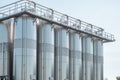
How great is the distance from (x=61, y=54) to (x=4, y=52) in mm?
7644

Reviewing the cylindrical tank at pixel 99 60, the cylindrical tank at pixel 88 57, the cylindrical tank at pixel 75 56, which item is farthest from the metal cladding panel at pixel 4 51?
the cylindrical tank at pixel 99 60

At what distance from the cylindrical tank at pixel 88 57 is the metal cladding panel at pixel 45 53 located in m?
8.62

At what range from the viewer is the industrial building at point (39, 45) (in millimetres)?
36875

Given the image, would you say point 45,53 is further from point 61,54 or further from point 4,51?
point 4,51

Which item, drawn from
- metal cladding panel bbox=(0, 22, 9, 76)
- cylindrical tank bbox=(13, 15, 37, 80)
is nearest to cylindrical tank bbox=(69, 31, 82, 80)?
cylindrical tank bbox=(13, 15, 37, 80)

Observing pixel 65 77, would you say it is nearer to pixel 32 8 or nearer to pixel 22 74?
pixel 22 74

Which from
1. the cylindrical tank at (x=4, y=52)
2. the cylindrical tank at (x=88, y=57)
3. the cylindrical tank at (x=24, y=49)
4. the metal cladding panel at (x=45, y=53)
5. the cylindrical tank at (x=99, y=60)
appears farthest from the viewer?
the cylindrical tank at (x=99, y=60)

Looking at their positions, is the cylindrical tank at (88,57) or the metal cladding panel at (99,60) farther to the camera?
the metal cladding panel at (99,60)

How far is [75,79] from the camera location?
1721 inches

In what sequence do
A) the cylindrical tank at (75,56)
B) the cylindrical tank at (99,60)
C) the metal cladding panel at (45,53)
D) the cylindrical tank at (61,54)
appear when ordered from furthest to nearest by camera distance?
the cylindrical tank at (99,60) < the cylindrical tank at (75,56) < the cylindrical tank at (61,54) < the metal cladding panel at (45,53)

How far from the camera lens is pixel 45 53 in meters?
39.0

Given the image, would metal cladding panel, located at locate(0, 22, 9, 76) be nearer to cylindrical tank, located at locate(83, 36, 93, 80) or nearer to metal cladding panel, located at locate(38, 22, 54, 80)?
metal cladding panel, located at locate(38, 22, 54, 80)

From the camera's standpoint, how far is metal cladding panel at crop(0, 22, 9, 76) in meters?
37.9

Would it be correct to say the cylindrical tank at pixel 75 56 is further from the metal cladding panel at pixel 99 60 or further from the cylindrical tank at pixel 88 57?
the metal cladding panel at pixel 99 60
